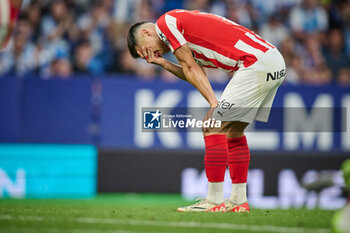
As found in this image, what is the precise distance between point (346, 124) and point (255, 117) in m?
4.16

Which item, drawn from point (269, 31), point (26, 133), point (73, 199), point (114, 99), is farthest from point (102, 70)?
point (269, 31)

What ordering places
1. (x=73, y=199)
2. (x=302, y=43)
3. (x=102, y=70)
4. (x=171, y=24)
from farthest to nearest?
(x=302, y=43)
(x=102, y=70)
(x=73, y=199)
(x=171, y=24)

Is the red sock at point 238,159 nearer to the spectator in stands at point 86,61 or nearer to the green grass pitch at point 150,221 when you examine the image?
the green grass pitch at point 150,221

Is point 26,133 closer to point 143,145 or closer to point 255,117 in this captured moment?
point 143,145

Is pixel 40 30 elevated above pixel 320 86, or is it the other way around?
pixel 40 30

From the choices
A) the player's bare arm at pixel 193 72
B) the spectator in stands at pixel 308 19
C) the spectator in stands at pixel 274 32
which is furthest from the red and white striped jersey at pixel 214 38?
the spectator in stands at pixel 308 19

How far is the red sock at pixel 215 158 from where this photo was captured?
5.43m

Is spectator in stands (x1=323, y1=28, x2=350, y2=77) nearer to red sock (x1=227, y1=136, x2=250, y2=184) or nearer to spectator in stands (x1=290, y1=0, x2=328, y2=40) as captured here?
spectator in stands (x1=290, y1=0, x2=328, y2=40)

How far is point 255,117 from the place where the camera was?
5.71 metres

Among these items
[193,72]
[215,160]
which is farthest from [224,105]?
[215,160]

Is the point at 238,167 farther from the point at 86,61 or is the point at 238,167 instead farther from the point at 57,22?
the point at 57,22

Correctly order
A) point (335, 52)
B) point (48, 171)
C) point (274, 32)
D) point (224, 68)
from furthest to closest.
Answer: point (274, 32)
point (335, 52)
point (48, 171)
point (224, 68)

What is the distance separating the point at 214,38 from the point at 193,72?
40 cm

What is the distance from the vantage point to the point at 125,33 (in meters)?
11.0
